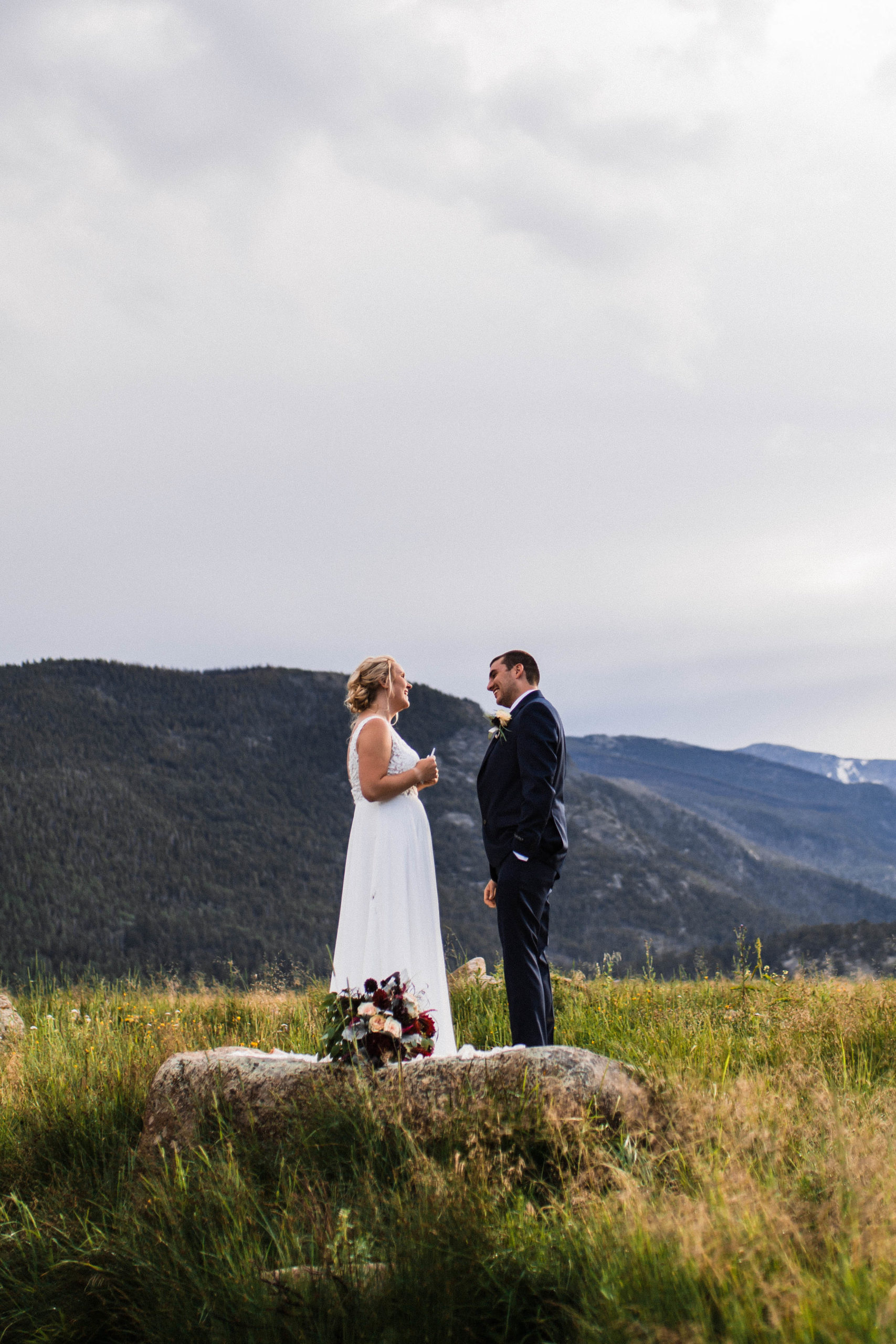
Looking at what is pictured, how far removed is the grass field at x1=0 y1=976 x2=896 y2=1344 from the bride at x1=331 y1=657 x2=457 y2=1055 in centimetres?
148

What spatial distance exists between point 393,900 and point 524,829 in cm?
86

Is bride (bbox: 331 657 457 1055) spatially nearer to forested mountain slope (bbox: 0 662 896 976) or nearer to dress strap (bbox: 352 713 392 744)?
dress strap (bbox: 352 713 392 744)

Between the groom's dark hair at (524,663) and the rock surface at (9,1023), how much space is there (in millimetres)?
4119

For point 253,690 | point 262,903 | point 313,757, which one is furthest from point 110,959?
point 253,690

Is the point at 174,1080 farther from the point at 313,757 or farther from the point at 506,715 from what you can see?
the point at 313,757

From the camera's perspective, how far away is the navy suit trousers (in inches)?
200

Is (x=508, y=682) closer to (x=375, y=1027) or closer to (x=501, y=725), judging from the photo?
(x=501, y=725)

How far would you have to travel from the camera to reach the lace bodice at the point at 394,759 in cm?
534

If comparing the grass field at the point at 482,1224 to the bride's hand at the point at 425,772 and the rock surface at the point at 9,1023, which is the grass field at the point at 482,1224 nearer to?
the bride's hand at the point at 425,772

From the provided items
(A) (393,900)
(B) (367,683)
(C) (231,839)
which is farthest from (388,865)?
(C) (231,839)

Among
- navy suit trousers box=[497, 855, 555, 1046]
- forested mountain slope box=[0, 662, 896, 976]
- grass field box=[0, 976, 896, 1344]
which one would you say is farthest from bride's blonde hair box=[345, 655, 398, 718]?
forested mountain slope box=[0, 662, 896, 976]

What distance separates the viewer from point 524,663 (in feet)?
18.5

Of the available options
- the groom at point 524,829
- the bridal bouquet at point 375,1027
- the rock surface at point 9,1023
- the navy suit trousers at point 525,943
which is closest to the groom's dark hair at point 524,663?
the groom at point 524,829

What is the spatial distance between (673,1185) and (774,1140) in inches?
13.2
